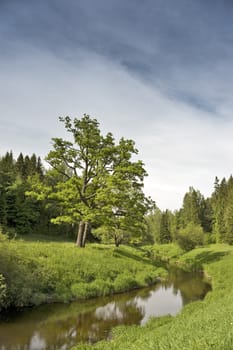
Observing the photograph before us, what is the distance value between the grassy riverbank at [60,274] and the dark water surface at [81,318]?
83 centimetres

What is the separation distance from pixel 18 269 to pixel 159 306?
9864 mm

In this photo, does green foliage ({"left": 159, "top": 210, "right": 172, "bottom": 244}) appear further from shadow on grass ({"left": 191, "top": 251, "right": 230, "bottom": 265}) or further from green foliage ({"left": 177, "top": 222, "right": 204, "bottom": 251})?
shadow on grass ({"left": 191, "top": 251, "right": 230, "bottom": 265})

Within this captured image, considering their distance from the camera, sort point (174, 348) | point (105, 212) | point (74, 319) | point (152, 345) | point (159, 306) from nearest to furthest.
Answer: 1. point (174, 348)
2. point (152, 345)
3. point (74, 319)
4. point (159, 306)
5. point (105, 212)

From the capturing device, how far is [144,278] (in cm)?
2948

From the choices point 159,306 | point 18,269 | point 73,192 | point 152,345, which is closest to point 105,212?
point 73,192

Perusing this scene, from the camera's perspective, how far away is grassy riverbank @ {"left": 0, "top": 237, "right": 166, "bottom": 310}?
18891 millimetres

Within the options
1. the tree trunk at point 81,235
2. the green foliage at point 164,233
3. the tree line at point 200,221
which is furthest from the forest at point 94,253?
the green foliage at point 164,233

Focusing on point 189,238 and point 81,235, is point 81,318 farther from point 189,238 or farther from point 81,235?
point 189,238

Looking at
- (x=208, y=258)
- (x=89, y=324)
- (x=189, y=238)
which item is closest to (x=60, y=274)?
(x=89, y=324)

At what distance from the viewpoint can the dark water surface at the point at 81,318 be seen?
14781mm

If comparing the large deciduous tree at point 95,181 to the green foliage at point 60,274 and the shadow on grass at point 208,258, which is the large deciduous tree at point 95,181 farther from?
the shadow on grass at point 208,258

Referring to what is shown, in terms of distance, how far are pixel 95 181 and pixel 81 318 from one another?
16.4 metres

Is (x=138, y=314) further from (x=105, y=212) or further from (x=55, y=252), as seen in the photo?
(x=105, y=212)

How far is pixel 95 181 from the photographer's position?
33.2m
